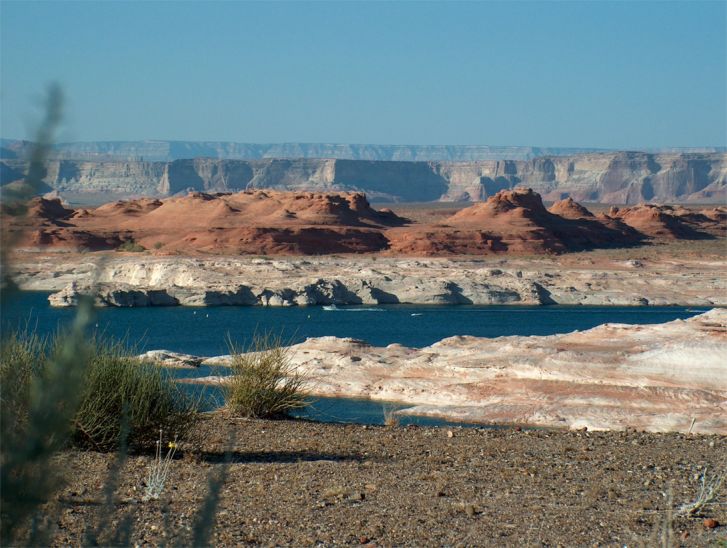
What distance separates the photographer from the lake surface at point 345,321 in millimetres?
36500

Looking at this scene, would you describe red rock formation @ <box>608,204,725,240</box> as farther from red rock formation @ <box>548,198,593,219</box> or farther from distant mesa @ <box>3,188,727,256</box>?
red rock formation @ <box>548,198,593,219</box>

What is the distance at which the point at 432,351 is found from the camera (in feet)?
77.2

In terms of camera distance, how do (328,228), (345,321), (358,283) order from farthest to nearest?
1. (328,228)
2. (358,283)
3. (345,321)

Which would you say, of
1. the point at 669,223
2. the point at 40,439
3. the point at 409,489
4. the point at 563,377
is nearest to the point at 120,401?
the point at 409,489

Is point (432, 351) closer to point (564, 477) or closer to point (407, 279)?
point (564, 477)

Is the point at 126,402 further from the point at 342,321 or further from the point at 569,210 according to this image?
the point at 569,210

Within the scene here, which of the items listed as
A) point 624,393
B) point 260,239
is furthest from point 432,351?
point 260,239

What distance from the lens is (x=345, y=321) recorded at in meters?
42.8

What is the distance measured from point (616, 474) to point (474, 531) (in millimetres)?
2944

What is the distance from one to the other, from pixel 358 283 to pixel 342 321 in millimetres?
7943

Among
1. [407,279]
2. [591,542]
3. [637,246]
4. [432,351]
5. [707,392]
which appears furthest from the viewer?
[637,246]

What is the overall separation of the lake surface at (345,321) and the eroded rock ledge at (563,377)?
10965mm

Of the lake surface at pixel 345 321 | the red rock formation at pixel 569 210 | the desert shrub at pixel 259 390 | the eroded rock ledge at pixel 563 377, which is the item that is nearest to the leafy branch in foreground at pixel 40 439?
the desert shrub at pixel 259 390

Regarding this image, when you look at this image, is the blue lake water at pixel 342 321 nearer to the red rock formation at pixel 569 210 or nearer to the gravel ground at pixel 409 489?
the gravel ground at pixel 409 489
